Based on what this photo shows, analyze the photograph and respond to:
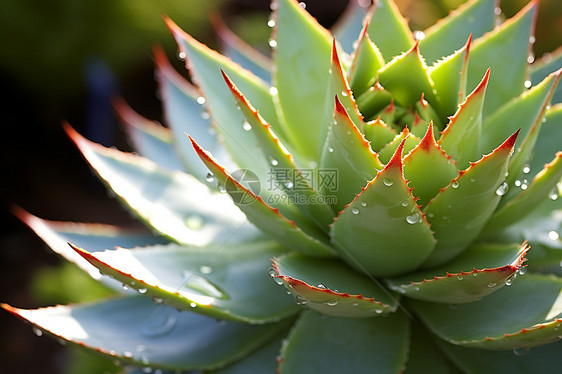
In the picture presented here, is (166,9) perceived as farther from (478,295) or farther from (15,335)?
(478,295)

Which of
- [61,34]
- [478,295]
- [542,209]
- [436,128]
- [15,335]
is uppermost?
[61,34]

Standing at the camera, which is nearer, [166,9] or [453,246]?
[453,246]

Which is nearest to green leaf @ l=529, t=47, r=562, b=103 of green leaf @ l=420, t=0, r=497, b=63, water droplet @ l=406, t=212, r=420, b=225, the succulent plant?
the succulent plant

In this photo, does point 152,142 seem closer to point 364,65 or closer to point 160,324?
point 160,324

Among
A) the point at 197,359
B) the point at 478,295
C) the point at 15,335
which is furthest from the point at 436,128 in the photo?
the point at 15,335

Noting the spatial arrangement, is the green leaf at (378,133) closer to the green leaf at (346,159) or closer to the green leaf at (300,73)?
the green leaf at (346,159)

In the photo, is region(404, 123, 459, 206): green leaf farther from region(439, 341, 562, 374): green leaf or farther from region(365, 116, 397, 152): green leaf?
region(439, 341, 562, 374): green leaf

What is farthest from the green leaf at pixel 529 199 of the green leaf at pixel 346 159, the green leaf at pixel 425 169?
the green leaf at pixel 346 159
